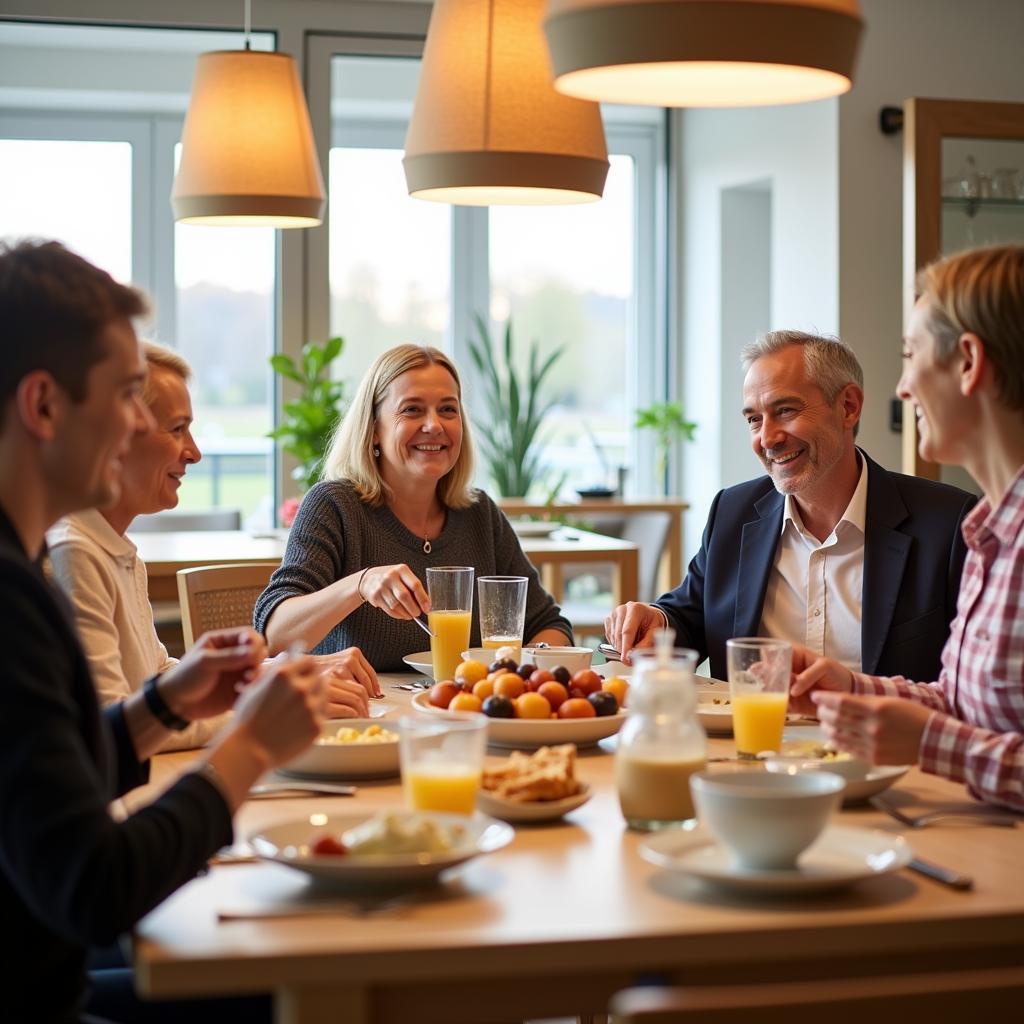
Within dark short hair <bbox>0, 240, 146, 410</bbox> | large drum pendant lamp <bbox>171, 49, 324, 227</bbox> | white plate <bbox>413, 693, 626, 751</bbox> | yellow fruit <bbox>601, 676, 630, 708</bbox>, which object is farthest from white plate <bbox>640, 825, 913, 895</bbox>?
large drum pendant lamp <bbox>171, 49, 324, 227</bbox>

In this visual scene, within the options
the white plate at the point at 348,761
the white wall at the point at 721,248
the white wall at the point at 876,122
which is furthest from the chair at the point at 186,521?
the white plate at the point at 348,761

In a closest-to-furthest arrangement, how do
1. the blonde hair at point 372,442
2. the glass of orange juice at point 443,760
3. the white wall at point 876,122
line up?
the glass of orange juice at point 443,760
the blonde hair at point 372,442
the white wall at point 876,122

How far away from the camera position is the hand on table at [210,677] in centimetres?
166

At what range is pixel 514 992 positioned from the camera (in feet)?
4.18

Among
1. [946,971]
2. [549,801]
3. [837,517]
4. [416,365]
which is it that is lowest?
[946,971]

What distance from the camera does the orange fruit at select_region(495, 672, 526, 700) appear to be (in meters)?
1.98

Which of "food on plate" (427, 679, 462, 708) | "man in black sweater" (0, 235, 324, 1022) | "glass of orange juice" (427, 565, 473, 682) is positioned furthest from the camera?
"glass of orange juice" (427, 565, 473, 682)

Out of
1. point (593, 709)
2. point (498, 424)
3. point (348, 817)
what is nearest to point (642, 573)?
point (498, 424)

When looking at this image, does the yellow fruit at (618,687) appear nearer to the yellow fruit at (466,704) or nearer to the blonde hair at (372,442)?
the yellow fruit at (466,704)

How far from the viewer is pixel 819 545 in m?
2.74

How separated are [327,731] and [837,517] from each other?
3.99ft

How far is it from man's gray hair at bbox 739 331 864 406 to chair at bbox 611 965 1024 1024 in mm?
1849

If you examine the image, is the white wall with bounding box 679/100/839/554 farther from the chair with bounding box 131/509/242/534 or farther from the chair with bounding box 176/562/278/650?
the chair with bounding box 176/562/278/650

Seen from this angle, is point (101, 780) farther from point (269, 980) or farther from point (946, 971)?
point (946, 971)
